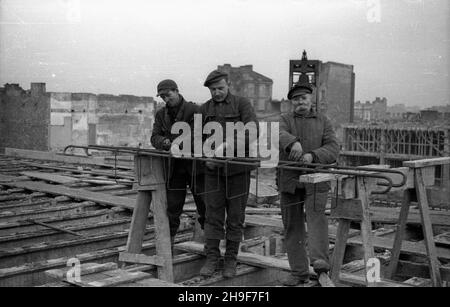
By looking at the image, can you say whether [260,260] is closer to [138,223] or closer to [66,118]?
[138,223]

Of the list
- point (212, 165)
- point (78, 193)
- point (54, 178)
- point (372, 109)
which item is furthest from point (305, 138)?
point (372, 109)

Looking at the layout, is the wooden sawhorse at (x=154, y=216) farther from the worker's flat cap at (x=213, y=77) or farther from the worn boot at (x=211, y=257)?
the worker's flat cap at (x=213, y=77)

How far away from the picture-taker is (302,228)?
5145 mm

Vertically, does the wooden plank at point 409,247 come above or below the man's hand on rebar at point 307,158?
below

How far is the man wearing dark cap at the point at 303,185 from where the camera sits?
4.89 metres

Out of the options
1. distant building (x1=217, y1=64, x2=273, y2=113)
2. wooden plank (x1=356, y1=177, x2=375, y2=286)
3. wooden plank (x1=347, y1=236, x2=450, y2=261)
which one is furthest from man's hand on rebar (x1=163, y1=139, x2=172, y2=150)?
distant building (x1=217, y1=64, x2=273, y2=113)

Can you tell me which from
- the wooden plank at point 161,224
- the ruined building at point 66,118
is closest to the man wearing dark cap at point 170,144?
the wooden plank at point 161,224

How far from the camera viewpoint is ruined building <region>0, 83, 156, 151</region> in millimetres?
33344

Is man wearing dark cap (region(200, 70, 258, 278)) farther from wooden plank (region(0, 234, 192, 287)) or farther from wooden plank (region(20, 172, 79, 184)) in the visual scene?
wooden plank (region(20, 172, 79, 184))

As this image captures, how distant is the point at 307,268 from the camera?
5008mm

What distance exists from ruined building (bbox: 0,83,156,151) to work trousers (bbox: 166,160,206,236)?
28.3 m

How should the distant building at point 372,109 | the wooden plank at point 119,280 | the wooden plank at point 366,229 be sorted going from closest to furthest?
the wooden plank at point 366,229, the wooden plank at point 119,280, the distant building at point 372,109

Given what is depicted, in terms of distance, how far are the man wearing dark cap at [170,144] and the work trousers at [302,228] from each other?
4.09ft
